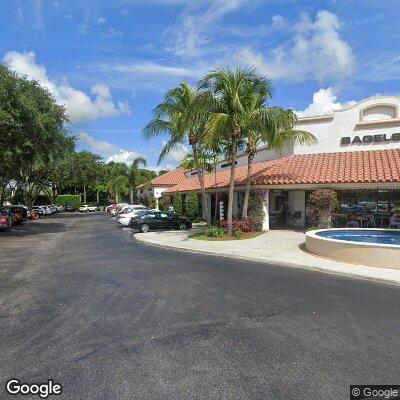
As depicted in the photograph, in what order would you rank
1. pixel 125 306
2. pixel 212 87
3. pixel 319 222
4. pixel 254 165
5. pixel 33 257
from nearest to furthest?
pixel 125 306 → pixel 33 257 → pixel 212 87 → pixel 319 222 → pixel 254 165

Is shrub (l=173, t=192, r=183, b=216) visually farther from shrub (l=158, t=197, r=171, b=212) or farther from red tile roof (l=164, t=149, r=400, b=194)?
red tile roof (l=164, t=149, r=400, b=194)

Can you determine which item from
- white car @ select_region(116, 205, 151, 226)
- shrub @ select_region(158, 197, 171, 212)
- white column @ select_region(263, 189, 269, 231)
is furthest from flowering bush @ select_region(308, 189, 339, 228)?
shrub @ select_region(158, 197, 171, 212)

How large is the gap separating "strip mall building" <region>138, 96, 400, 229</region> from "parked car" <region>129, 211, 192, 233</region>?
142 inches

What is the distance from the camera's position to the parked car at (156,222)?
2608cm

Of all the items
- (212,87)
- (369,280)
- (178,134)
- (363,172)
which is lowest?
(369,280)

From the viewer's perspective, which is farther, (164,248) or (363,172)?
(363,172)

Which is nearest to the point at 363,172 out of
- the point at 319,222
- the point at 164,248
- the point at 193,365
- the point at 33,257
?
the point at 319,222

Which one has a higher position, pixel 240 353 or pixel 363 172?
pixel 363 172

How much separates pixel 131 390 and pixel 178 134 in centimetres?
1972

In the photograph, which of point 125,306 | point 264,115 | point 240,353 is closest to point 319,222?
point 264,115

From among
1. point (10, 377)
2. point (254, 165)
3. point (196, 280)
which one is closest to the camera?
point (10, 377)

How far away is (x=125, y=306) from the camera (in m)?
8.26

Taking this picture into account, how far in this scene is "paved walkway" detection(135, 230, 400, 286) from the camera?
11.4 meters

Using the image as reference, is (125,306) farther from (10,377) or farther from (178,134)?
(178,134)
